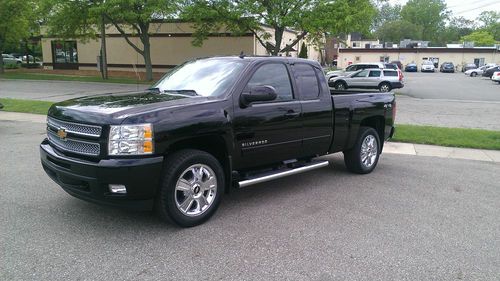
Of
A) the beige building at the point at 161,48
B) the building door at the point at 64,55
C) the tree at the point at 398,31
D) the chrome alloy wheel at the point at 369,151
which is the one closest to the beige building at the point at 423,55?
the beige building at the point at 161,48

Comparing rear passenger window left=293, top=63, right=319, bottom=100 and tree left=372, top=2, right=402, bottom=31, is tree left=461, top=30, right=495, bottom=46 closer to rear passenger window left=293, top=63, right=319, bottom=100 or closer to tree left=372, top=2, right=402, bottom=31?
tree left=372, top=2, right=402, bottom=31

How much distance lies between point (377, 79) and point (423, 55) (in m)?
56.0

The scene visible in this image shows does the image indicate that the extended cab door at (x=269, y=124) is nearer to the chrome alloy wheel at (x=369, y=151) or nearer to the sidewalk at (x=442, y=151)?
the chrome alloy wheel at (x=369, y=151)

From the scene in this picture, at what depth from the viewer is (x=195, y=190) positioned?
4719 millimetres

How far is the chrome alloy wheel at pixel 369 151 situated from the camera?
723cm

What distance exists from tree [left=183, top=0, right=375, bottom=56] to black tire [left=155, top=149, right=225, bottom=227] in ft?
62.4

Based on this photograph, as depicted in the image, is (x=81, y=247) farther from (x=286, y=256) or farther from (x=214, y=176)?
(x=286, y=256)

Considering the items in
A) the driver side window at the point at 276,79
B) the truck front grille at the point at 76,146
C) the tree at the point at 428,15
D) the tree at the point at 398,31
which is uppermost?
the tree at the point at 428,15

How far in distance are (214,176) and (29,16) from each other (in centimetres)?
3522

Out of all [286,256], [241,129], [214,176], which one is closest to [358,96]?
[241,129]

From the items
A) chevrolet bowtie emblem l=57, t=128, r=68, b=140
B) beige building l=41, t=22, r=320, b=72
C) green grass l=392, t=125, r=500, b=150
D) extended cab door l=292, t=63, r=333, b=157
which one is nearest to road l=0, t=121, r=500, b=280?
extended cab door l=292, t=63, r=333, b=157

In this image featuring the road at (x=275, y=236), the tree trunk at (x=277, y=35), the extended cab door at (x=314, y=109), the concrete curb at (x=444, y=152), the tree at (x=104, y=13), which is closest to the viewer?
the road at (x=275, y=236)

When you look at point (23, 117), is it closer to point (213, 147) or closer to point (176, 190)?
point (213, 147)

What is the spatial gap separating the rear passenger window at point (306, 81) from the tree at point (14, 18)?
3279 cm
